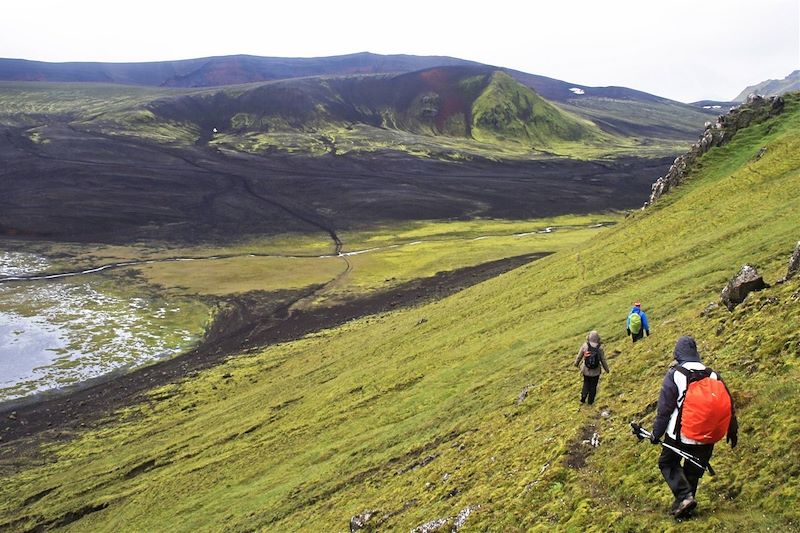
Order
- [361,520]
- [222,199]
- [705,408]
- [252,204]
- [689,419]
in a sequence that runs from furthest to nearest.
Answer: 1. [222,199]
2. [252,204]
3. [361,520]
4. [689,419]
5. [705,408]

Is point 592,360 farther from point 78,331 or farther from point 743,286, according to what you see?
point 78,331

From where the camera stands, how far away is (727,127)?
54.8 meters

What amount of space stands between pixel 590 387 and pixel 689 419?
863cm

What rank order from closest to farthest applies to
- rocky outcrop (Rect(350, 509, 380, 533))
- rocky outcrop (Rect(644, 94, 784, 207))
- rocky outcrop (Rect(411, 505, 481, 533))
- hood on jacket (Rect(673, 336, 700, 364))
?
hood on jacket (Rect(673, 336, 700, 364)) → rocky outcrop (Rect(411, 505, 481, 533)) → rocky outcrop (Rect(350, 509, 380, 533)) → rocky outcrop (Rect(644, 94, 784, 207))

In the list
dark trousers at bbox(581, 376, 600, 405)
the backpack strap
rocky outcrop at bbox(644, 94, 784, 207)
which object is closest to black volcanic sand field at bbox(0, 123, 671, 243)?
rocky outcrop at bbox(644, 94, 784, 207)

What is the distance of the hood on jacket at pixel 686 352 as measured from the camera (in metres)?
10.5

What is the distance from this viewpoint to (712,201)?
147 feet

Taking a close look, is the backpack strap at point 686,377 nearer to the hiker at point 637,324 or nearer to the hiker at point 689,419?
the hiker at point 689,419

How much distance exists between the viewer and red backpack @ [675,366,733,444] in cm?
992

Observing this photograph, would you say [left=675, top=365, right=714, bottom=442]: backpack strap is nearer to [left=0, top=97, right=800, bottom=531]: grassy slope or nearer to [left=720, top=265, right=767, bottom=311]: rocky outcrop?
[left=0, top=97, right=800, bottom=531]: grassy slope

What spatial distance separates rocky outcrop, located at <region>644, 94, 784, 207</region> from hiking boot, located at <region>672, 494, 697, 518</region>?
48872 mm

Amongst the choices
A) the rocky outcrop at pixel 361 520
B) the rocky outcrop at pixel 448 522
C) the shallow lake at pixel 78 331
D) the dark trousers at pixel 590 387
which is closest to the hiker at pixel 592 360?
the dark trousers at pixel 590 387

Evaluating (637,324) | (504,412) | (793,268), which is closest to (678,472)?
(793,268)

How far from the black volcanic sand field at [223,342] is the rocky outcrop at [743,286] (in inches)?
1935
